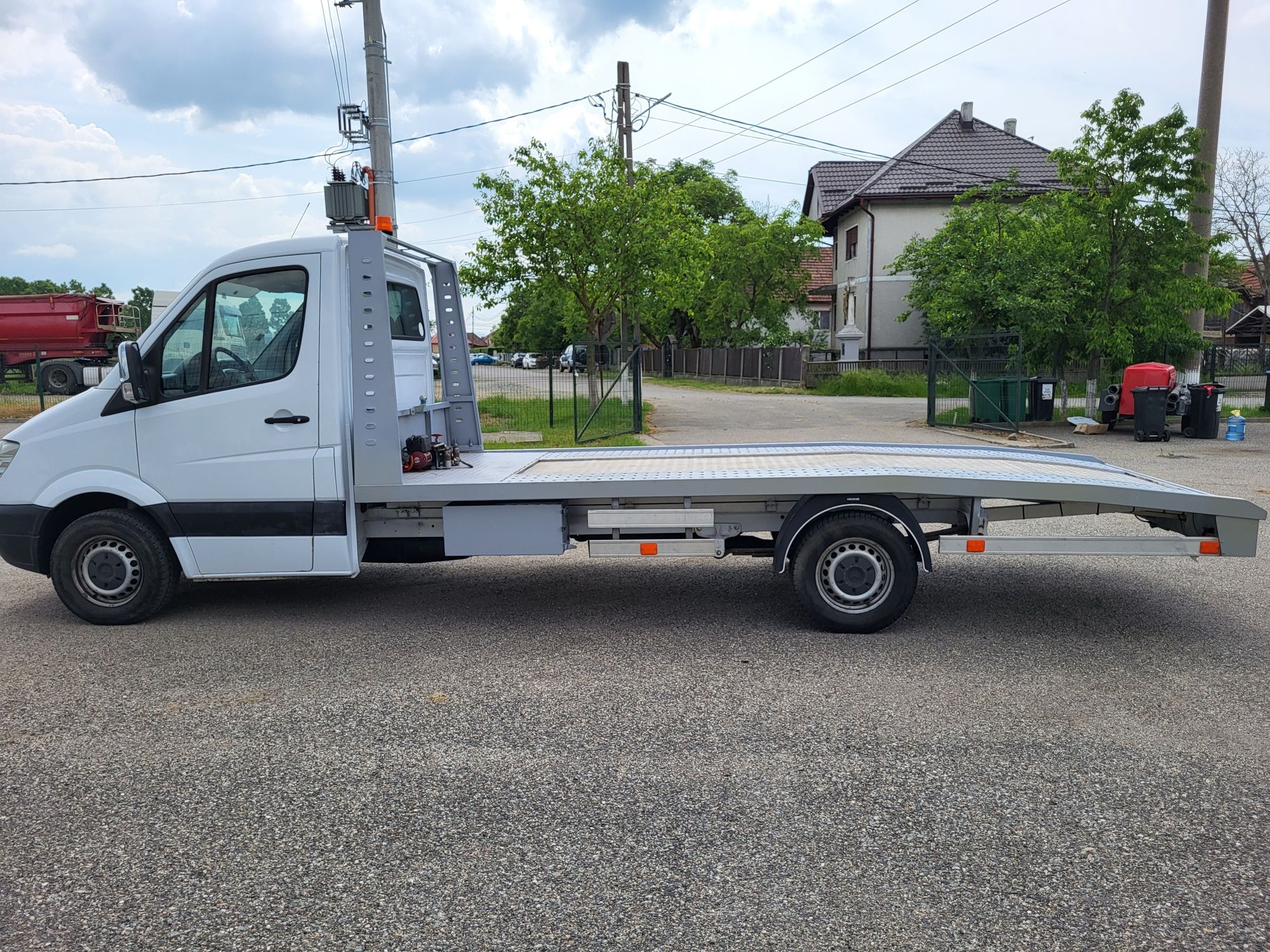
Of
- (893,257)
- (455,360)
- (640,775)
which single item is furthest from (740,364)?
(640,775)

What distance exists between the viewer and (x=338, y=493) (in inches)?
238

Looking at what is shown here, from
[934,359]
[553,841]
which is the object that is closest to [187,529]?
[553,841]

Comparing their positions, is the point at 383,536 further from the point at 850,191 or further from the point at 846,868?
the point at 850,191

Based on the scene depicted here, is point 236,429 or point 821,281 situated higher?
point 821,281

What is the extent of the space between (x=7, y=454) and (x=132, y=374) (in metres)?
1.24

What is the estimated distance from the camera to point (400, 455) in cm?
609

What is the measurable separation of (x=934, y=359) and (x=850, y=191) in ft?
88.1

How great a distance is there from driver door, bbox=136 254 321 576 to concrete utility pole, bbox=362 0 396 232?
9487 millimetres

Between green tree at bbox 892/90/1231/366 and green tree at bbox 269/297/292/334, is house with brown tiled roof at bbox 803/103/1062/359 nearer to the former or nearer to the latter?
green tree at bbox 892/90/1231/366

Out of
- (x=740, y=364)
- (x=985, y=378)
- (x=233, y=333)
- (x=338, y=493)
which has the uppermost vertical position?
(x=740, y=364)

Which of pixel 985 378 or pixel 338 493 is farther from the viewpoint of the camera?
pixel 985 378

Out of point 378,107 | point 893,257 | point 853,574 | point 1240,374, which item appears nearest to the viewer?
point 853,574

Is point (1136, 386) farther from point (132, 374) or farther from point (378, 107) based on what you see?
point (132, 374)

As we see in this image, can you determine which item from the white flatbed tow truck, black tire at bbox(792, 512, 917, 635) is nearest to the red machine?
the white flatbed tow truck
